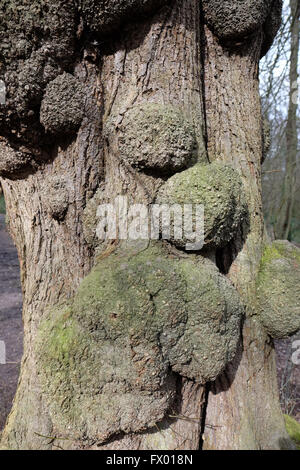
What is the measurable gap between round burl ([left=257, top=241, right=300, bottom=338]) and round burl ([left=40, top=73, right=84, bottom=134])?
1.20m

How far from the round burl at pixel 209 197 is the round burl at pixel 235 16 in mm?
733

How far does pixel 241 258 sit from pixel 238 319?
0.32 meters

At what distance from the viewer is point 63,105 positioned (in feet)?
4.38

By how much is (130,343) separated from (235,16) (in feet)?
5.46

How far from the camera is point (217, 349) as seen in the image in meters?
1.33

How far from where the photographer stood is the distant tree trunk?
14.9ft

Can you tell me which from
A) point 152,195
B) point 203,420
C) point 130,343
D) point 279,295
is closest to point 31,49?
point 152,195

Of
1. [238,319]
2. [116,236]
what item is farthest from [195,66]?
[238,319]

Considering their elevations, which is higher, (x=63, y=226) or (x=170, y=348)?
(x=63, y=226)

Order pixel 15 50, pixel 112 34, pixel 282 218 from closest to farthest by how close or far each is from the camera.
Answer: pixel 15 50, pixel 112 34, pixel 282 218

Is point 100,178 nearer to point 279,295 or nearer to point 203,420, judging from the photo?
point 279,295

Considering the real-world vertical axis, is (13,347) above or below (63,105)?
below

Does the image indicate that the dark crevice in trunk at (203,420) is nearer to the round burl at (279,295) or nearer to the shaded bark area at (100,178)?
the shaded bark area at (100,178)
